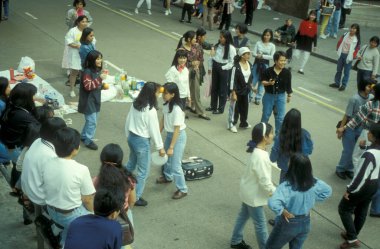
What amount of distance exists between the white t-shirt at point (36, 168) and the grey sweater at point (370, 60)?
8.85 metres

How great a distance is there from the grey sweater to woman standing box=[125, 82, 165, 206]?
6.93 meters

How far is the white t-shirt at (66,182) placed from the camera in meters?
5.22

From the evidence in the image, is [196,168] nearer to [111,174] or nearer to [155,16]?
[111,174]

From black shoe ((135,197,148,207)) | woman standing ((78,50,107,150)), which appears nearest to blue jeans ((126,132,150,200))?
black shoe ((135,197,148,207))

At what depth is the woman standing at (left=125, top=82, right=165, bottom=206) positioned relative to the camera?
6887 millimetres

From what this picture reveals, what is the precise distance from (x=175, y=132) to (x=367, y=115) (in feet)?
9.66

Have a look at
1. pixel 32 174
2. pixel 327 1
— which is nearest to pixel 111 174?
pixel 32 174

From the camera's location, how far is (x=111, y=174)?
511 cm

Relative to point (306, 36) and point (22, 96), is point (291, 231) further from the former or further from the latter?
point (306, 36)

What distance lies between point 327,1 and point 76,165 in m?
16.7

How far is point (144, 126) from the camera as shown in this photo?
22.7 feet

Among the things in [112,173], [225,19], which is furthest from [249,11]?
[112,173]

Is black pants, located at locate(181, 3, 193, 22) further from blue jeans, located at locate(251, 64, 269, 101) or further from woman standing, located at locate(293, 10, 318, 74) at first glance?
blue jeans, located at locate(251, 64, 269, 101)

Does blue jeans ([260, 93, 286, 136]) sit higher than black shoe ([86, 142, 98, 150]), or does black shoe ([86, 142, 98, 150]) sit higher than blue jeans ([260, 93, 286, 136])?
blue jeans ([260, 93, 286, 136])
